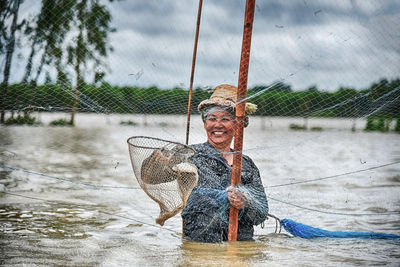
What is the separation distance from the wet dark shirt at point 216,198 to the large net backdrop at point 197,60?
26 centimetres

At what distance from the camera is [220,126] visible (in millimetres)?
4059

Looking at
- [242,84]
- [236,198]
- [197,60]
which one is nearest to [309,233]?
[236,198]

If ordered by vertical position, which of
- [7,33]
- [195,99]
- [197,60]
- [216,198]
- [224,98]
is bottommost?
[216,198]

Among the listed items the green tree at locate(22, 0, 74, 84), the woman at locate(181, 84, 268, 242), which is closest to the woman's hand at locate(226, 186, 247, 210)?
the woman at locate(181, 84, 268, 242)

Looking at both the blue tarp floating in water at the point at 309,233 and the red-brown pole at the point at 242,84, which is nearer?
the red-brown pole at the point at 242,84

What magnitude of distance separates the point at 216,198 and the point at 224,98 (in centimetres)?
89

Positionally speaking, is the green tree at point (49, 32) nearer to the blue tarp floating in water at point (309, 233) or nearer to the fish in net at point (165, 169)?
the fish in net at point (165, 169)

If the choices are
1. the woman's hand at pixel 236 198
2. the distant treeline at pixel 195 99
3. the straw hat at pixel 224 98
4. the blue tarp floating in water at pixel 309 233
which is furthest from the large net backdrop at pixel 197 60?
the woman's hand at pixel 236 198

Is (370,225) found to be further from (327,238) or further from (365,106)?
(365,106)

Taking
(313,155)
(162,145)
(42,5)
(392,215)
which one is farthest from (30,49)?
Result: (313,155)

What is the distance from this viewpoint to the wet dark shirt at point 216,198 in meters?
3.93

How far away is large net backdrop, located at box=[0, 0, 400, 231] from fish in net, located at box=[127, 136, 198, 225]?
0.27ft

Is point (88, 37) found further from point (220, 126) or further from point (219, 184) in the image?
point (219, 184)

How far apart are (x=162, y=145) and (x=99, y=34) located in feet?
7.23
